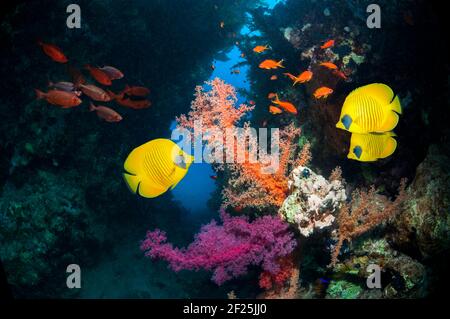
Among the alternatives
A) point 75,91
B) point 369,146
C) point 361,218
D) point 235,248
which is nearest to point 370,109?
point 369,146

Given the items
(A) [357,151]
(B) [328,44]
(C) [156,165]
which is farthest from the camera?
(B) [328,44]

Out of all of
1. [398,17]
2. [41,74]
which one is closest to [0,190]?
[41,74]

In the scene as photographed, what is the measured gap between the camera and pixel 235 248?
3.41 metres

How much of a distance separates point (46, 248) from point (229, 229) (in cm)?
444

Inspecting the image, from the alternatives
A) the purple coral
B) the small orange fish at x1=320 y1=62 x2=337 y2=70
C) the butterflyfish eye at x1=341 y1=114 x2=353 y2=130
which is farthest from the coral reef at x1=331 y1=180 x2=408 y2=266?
the small orange fish at x1=320 y1=62 x2=337 y2=70

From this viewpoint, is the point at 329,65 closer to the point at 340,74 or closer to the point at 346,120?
the point at 340,74

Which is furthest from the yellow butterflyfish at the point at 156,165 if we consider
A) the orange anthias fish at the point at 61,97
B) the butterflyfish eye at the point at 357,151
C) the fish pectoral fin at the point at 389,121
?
the orange anthias fish at the point at 61,97

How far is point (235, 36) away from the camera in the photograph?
9.41 m

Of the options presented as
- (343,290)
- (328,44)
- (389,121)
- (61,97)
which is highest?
(328,44)

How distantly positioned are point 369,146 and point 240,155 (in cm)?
148

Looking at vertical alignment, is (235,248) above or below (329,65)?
below

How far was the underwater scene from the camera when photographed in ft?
9.77

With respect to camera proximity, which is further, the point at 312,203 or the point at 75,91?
the point at 75,91

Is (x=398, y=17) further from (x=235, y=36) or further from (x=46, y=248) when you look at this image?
(x=46, y=248)
